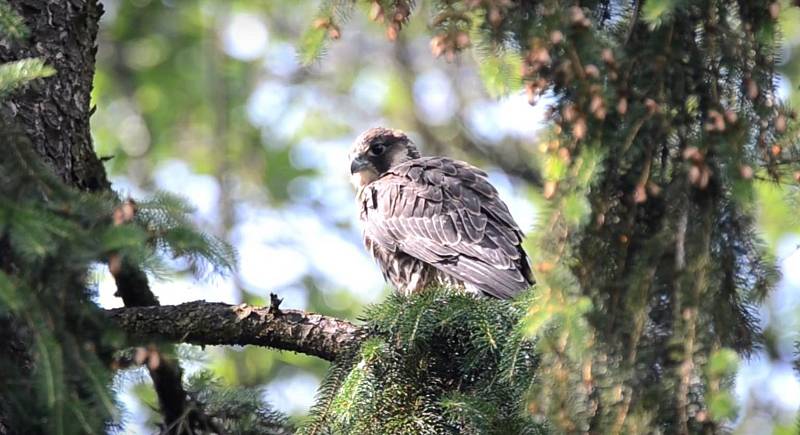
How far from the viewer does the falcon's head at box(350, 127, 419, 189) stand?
7.92m

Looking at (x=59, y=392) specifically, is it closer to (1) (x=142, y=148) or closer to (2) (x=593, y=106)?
(2) (x=593, y=106)

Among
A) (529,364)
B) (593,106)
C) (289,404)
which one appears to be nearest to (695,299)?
(593,106)

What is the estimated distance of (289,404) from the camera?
11172mm

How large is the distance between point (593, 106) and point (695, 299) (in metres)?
0.55

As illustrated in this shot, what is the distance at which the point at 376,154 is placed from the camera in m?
7.97

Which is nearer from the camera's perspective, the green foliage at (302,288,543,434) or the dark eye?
the green foliage at (302,288,543,434)

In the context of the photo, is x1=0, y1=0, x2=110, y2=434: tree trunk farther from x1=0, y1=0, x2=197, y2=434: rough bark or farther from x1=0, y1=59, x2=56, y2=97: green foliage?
x1=0, y1=59, x2=56, y2=97: green foliage

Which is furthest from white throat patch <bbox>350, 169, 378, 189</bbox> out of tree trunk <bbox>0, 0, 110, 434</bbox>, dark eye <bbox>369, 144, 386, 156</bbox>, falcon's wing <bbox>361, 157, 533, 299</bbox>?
tree trunk <bbox>0, 0, 110, 434</bbox>

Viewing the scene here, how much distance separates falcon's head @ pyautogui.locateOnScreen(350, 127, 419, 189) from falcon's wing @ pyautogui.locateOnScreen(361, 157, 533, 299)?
Result: 69 centimetres

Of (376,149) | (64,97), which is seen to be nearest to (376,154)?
(376,149)

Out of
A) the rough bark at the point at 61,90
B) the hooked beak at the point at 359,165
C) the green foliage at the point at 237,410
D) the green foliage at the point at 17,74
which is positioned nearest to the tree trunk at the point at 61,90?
the rough bark at the point at 61,90

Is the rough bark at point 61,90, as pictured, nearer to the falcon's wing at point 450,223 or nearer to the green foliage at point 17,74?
the green foliage at point 17,74

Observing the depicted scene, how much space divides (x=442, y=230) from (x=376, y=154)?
5.13 feet

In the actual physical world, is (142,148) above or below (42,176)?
above
